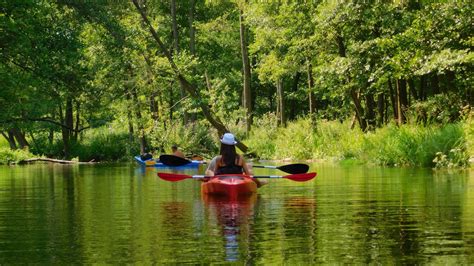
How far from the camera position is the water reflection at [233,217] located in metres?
9.45

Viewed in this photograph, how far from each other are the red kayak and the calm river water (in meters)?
0.24

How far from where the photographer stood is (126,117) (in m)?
51.1

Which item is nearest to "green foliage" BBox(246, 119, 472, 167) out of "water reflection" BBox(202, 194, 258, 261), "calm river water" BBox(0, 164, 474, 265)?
"calm river water" BBox(0, 164, 474, 265)

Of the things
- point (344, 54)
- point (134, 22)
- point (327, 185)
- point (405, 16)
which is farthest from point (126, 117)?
point (327, 185)

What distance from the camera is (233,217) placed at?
12938 millimetres

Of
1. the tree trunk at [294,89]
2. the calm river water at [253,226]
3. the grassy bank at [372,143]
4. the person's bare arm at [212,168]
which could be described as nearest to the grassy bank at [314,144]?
the grassy bank at [372,143]

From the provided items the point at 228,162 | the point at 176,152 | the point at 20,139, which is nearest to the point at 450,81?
the point at 176,152

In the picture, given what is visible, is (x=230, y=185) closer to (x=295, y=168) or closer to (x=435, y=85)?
(x=295, y=168)

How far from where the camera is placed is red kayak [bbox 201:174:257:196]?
16266 mm

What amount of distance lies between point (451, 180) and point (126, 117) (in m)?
33.1

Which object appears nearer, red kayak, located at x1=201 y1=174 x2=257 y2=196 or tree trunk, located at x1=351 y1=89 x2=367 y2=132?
red kayak, located at x1=201 y1=174 x2=257 y2=196

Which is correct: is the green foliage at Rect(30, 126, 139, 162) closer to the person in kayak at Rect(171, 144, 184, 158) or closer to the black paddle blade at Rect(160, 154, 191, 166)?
the person in kayak at Rect(171, 144, 184, 158)

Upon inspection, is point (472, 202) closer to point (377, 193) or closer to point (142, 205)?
point (377, 193)

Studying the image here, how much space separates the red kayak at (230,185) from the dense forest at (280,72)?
1093 cm
